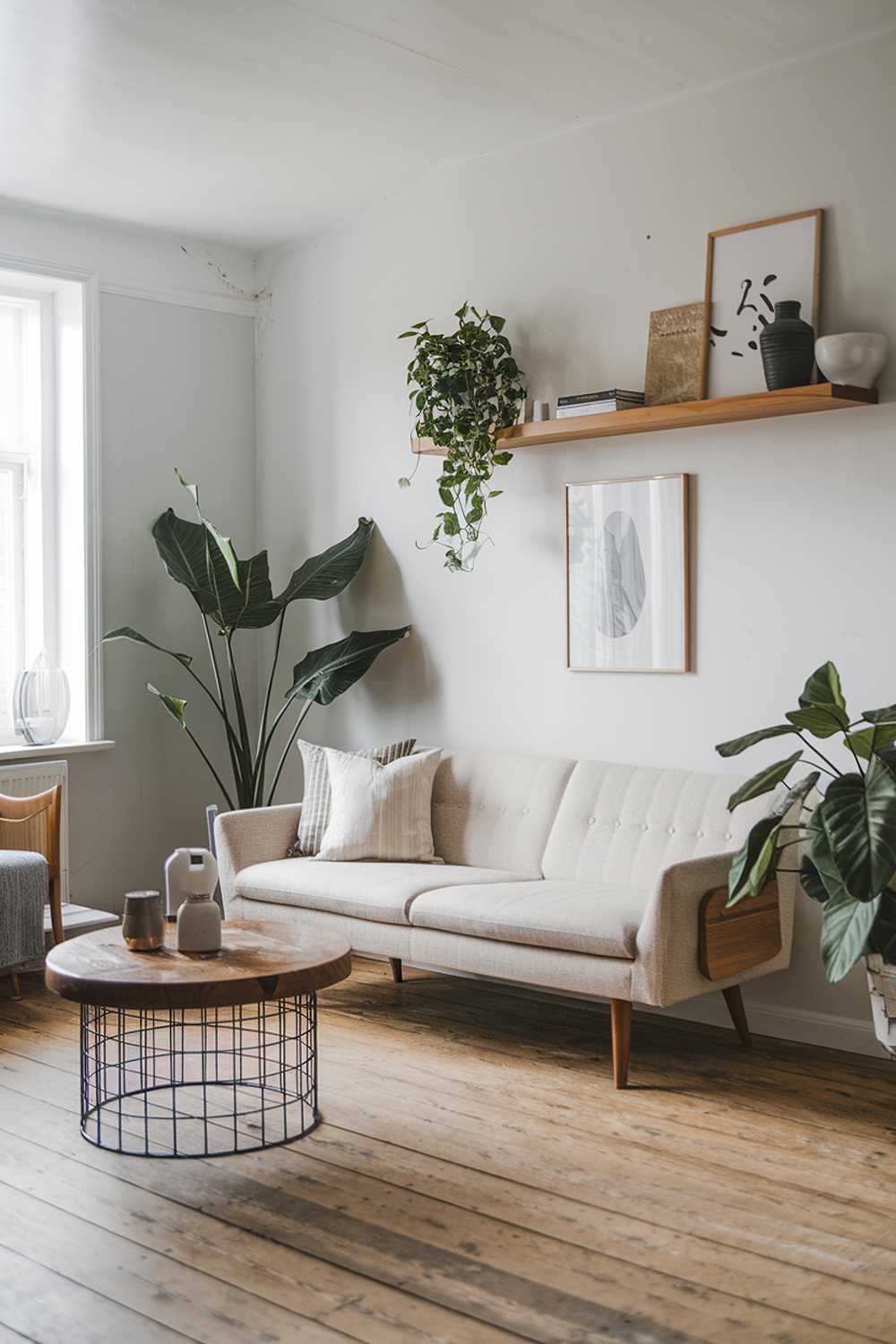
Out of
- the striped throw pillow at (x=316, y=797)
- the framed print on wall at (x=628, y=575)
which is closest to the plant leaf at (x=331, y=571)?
the striped throw pillow at (x=316, y=797)

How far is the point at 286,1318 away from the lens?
245 cm

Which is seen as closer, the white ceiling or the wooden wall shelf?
the white ceiling

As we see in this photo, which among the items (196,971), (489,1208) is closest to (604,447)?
(196,971)

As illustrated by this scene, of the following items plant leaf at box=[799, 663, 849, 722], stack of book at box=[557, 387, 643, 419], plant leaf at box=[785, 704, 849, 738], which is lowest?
plant leaf at box=[785, 704, 849, 738]

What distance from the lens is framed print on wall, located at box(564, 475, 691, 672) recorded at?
444 cm

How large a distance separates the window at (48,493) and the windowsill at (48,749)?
7 centimetres

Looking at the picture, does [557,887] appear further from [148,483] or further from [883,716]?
[148,483]

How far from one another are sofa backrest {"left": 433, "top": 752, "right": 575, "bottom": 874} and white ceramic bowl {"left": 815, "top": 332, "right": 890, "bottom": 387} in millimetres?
1589

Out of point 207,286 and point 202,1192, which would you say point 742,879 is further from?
point 207,286

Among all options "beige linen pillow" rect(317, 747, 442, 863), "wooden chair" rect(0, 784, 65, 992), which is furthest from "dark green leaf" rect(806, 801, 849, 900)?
"wooden chair" rect(0, 784, 65, 992)

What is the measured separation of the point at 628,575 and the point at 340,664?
4.25 ft

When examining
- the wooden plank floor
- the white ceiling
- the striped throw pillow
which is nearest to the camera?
the wooden plank floor

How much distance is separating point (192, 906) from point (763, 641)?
1.93m

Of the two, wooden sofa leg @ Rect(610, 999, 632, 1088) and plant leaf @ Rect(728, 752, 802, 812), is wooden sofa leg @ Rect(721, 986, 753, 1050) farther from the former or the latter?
plant leaf @ Rect(728, 752, 802, 812)
